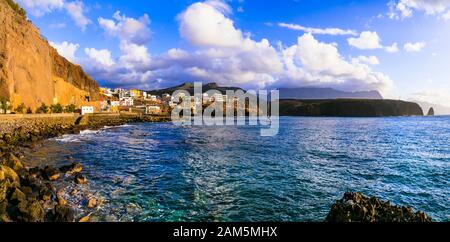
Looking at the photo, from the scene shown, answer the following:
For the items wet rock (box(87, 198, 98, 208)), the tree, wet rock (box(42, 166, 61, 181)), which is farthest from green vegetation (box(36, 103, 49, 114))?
wet rock (box(87, 198, 98, 208))

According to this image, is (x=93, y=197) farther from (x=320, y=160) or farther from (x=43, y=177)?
(x=320, y=160)

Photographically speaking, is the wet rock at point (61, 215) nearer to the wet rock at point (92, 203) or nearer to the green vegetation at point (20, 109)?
the wet rock at point (92, 203)

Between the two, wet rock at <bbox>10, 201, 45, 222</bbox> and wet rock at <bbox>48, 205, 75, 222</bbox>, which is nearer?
wet rock at <bbox>10, 201, 45, 222</bbox>

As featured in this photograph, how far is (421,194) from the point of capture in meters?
20.6

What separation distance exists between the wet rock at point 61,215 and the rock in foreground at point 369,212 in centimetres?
1168

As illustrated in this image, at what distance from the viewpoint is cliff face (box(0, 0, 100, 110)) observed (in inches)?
2514

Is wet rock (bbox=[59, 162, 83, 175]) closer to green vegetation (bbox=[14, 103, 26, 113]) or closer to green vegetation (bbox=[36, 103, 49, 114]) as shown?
green vegetation (bbox=[14, 103, 26, 113])

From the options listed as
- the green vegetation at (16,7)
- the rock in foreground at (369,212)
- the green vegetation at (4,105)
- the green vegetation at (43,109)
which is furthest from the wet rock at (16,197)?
the green vegetation at (16,7)

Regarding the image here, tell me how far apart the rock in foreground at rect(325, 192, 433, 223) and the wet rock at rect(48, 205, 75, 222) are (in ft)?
38.3

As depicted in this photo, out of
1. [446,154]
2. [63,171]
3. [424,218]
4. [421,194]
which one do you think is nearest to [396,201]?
[421,194]

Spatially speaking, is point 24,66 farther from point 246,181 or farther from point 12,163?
point 246,181

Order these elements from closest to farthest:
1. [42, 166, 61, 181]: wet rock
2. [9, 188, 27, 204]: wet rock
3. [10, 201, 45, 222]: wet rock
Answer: [10, 201, 45, 222]: wet rock
[9, 188, 27, 204]: wet rock
[42, 166, 61, 181]: wet rock

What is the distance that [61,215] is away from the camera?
14477mm

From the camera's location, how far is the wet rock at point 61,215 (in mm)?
14319
